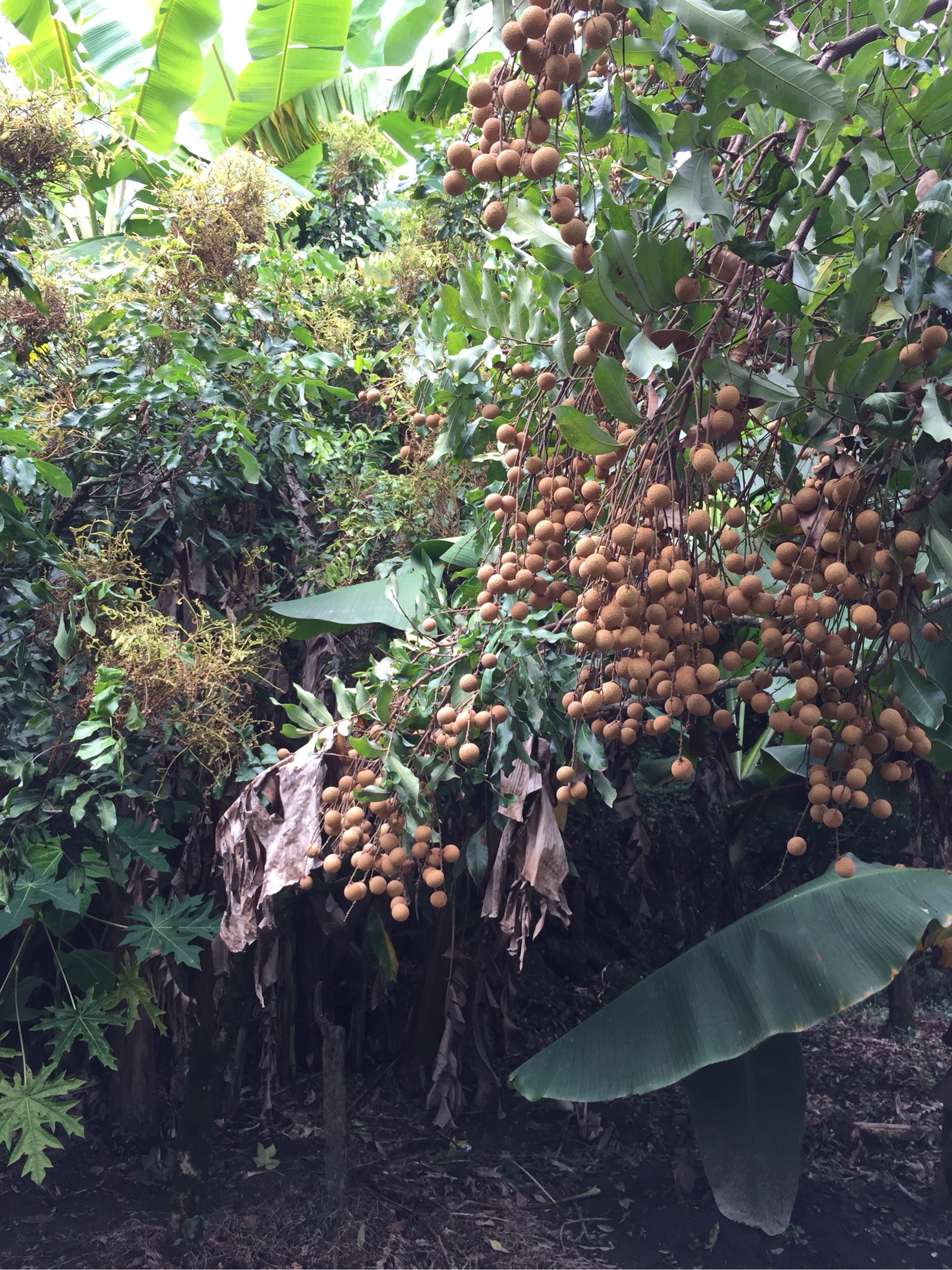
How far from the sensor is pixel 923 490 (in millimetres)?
878

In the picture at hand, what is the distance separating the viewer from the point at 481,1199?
2.47m

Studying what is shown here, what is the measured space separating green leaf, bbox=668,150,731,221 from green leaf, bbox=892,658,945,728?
51cm

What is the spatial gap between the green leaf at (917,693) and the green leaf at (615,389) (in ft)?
1.32

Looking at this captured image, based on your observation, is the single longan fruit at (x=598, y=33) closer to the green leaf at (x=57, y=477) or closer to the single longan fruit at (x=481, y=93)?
the single longan fruit at (x=481, y=93)

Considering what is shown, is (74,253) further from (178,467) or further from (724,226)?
(724,226)

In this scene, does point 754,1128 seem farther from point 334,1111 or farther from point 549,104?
point 549,104

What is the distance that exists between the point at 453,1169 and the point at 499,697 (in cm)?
187

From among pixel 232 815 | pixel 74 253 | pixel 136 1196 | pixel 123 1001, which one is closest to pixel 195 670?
pixel 232 815

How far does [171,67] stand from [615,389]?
3113 mm

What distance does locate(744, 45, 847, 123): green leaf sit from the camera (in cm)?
74

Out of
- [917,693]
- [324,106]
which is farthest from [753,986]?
[324,106]

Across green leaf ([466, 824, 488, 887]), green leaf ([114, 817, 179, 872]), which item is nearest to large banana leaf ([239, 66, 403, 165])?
green leaf ([114, 817, 179, 872])

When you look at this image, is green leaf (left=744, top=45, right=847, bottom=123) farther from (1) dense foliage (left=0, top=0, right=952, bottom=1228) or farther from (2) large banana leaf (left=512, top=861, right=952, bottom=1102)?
(2) large banana leaf (left=512, top=861, right=952, bottom=1102)

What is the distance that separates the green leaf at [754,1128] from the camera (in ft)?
5.93
